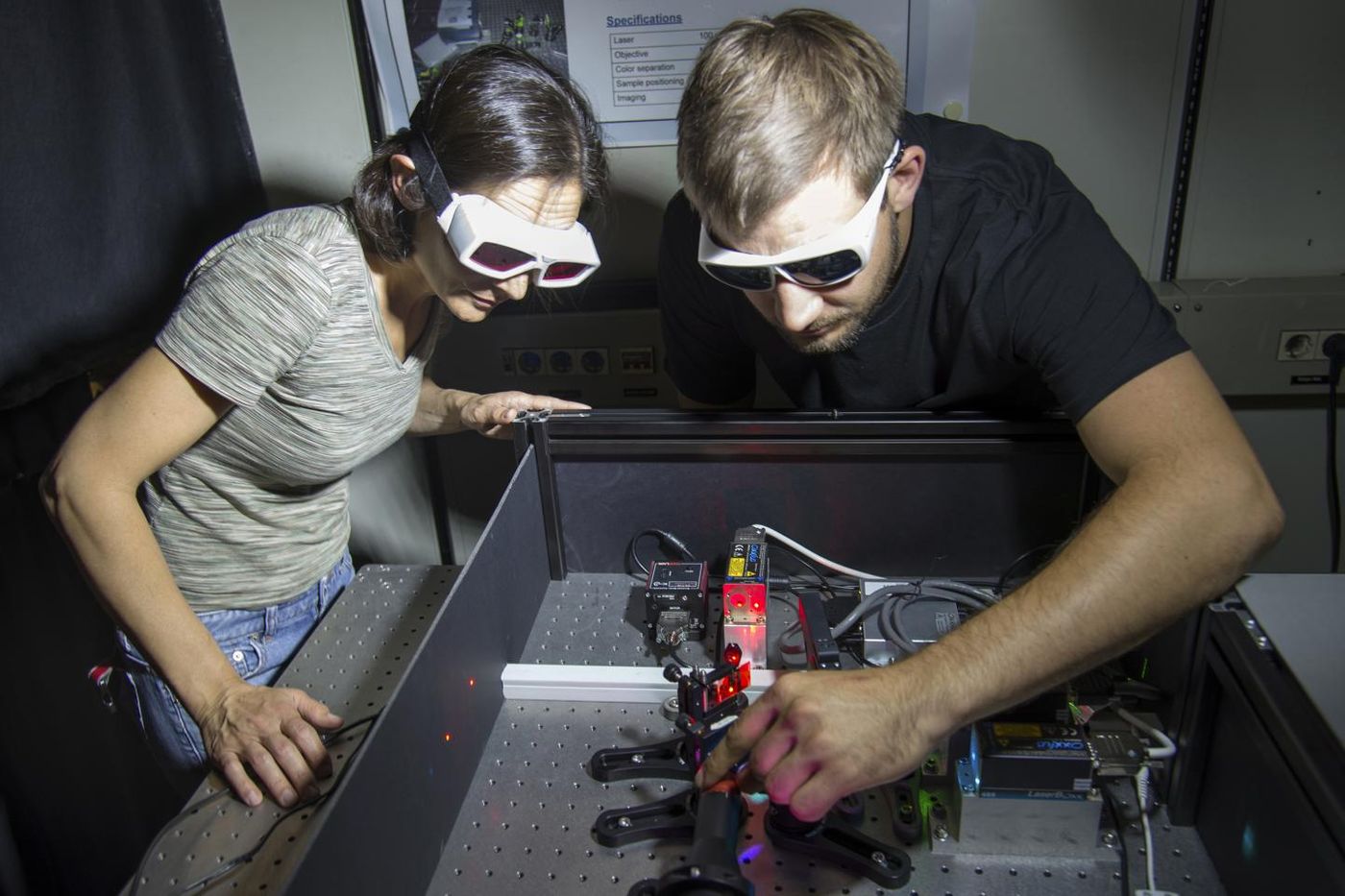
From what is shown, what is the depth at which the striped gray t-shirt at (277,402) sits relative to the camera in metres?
0.97

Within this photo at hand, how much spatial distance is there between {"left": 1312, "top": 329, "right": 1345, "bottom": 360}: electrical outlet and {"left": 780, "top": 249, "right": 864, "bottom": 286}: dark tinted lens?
125cm

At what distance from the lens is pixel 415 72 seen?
177 centimetres

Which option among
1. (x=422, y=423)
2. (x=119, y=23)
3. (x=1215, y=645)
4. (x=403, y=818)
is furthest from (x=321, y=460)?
(x=1215, y=645)

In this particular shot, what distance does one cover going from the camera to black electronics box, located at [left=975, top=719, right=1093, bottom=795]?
29.8 inches

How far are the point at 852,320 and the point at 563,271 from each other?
366mm

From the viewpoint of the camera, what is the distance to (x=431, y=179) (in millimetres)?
1011

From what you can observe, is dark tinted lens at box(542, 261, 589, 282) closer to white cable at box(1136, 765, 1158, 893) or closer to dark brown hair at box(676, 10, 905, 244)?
dark brown hair at box(676, 10, 905, 244)

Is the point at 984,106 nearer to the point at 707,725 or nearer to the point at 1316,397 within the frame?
the point at 1316,397

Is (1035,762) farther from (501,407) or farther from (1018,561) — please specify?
(501,407)

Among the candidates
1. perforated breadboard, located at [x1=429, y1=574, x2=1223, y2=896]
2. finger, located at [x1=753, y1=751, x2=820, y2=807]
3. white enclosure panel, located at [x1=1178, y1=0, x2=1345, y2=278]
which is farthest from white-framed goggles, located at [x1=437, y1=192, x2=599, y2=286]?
white enclosure panel, located at [x1=1178, y1=0, x2=1345, y2=278]

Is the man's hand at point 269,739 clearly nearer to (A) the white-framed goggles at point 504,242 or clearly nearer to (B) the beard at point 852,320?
(A) the white-framed goggles at point 504,242

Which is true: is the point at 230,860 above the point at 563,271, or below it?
below

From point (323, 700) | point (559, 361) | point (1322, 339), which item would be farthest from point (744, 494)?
point (1322, 339)

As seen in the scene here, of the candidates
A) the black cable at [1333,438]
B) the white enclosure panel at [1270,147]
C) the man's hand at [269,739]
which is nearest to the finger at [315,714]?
the man's hand at [269,739]
